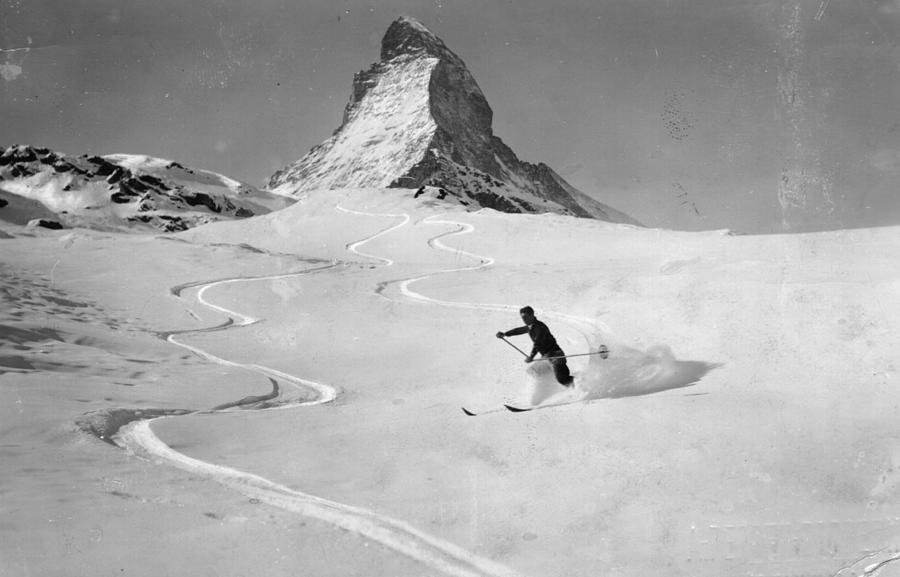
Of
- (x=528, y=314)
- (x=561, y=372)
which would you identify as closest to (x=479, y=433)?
(x=561, y=372)

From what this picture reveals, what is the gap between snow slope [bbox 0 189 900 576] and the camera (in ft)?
22.5

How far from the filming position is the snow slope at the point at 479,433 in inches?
270

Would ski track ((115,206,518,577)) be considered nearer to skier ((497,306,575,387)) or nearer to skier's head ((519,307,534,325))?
skier ((497,306,575,387))

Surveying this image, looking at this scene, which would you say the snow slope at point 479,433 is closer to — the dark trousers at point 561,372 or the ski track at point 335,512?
the ski track at point 335,512

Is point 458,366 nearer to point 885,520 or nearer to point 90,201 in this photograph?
point 885,520

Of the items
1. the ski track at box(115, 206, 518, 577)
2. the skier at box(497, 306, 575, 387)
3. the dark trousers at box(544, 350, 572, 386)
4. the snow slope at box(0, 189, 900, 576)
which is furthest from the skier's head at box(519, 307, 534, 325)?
the ski track at box(115, 206, 518, 577)

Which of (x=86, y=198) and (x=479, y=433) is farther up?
(x=86, y=198)

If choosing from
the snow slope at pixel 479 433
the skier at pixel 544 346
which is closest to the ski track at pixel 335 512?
the snow slope at pixel 479 433

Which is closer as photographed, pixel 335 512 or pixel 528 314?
pixel 335 512

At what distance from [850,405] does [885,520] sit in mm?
4229

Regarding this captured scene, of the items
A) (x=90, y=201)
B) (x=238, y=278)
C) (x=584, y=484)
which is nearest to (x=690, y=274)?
(x=584, y=484)

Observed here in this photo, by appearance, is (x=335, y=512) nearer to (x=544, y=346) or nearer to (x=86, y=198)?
(x=544, y=346)

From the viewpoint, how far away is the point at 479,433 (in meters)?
11.0

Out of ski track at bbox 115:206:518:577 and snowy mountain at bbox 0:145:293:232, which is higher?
snowy mountain at bbox 0:145:293:232
